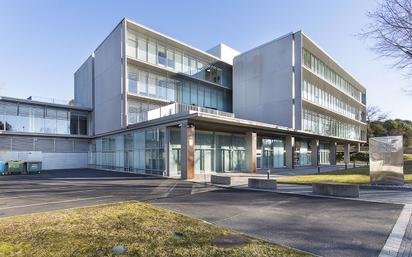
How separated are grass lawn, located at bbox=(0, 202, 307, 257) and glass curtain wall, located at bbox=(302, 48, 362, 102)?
30048 mm

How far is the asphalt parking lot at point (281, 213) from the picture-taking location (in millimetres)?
6254

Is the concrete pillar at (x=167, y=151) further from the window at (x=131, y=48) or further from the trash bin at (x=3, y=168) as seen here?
the trash bin at (x=3, y=168)

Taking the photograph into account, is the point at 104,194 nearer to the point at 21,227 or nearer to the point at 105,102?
the point at 21,227

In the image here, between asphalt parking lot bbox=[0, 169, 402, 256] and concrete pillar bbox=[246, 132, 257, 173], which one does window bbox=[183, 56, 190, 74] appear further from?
asphalt parking lot bbox=[0, 169, 402, 256]

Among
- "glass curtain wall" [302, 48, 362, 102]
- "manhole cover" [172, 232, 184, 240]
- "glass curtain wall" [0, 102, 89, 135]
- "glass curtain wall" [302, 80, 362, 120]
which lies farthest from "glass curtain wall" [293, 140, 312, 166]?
"manhole cover" [172, 232, 184, 240]

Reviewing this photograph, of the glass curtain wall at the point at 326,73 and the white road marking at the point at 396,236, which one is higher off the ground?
the glass curtain wall at the point at 326,73

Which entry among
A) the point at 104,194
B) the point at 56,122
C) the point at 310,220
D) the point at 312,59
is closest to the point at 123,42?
the point at 56,122

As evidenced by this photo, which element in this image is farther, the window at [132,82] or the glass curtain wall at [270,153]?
the glass curtain wall at [270,153]

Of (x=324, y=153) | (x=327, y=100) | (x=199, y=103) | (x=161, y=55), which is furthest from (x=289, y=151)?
(x=324, y=153)

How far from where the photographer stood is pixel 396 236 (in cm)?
656

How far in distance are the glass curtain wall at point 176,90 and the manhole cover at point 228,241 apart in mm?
24859

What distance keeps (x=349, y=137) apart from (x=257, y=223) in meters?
47.9

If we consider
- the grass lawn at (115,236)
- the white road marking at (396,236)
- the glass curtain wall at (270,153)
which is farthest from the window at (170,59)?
the white road marking at (396,236)

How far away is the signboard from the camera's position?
15211 millimetres
